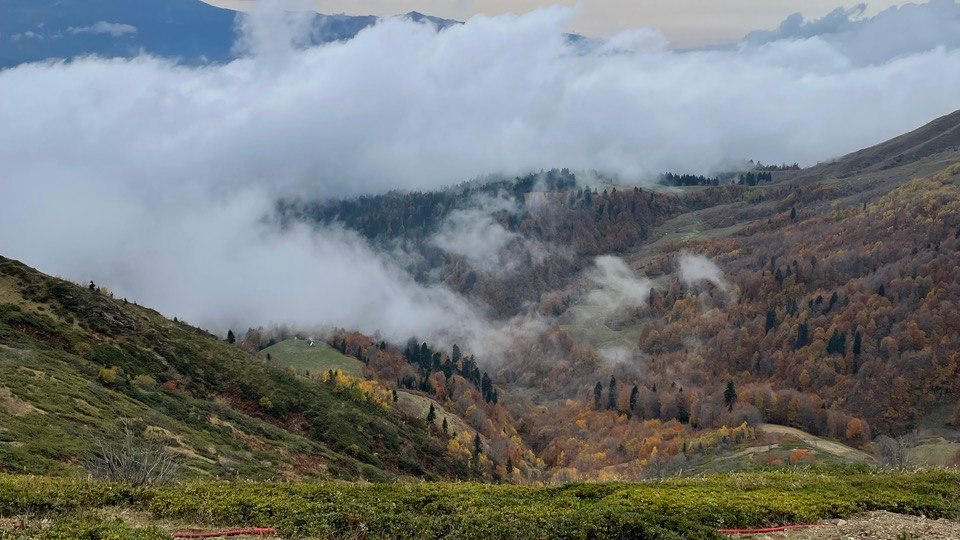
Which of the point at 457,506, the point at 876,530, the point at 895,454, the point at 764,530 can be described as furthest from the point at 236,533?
the point at 895,454

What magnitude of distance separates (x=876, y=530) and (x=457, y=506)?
60.9 ft

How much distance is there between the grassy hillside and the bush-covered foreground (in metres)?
18.7


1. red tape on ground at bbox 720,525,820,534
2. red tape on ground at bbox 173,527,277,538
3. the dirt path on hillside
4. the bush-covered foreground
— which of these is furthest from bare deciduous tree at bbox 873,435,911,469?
red tape on ground at bbox 173,527,277,538

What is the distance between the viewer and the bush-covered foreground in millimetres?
27469

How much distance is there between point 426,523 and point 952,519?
25.3m

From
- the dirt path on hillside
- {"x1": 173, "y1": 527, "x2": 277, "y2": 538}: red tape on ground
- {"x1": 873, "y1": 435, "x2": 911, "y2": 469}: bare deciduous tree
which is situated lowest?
{"x1": 873, "y1": 435, "x2": 911, "y2": 469}: bare deciduous tree

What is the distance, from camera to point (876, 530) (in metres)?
29.8

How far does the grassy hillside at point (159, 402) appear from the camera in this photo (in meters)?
57.7

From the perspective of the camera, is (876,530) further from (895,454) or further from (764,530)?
(895,454)

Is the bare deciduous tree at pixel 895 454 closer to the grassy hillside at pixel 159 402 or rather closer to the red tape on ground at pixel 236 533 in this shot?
the red tape on ground at pixel 236 533

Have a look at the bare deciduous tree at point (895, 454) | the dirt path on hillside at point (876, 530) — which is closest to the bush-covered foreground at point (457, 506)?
the dirt path on hillside at point (876, 530)

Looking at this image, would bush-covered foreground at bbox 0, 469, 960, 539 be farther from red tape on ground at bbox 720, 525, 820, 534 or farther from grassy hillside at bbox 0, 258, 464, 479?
grassy hillside at bbox 0, 258, 464, 479

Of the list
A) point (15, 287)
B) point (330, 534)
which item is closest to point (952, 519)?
point (330, 534)

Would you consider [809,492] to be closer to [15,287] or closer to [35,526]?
[35,526]
